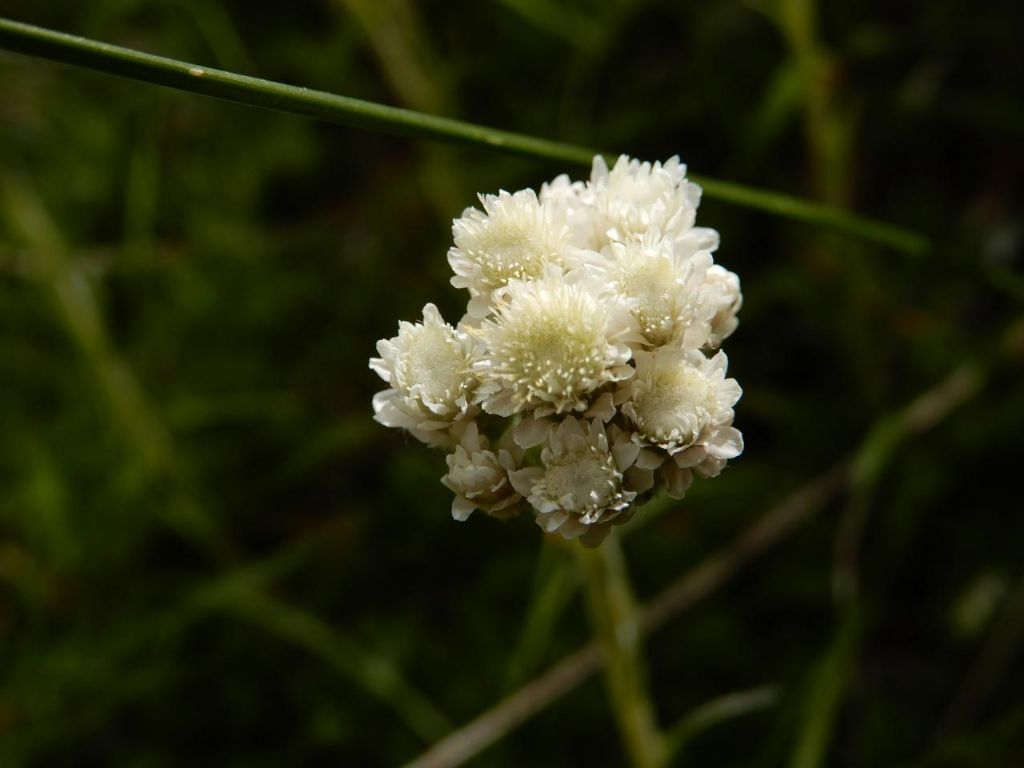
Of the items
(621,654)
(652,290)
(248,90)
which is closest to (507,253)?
(652,290)

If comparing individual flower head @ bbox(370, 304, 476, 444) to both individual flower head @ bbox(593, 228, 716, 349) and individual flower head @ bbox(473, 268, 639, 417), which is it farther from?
individual flower head @ bbox(593, 228, 716, 349)

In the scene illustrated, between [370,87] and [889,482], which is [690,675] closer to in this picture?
[889,482]

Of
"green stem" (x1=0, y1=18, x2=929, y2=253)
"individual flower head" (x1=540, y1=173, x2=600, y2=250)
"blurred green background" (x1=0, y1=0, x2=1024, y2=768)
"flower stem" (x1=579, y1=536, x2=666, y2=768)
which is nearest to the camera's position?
"green stem" (x1=0, y1=18, x2=929, y2=253)

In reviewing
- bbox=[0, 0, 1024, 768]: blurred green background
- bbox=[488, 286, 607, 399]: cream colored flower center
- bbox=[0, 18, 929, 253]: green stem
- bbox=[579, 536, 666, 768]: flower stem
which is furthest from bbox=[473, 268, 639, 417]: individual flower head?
bbox=[0, 0, 1024, 768]: blurred green background

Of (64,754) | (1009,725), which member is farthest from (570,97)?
(64,754)

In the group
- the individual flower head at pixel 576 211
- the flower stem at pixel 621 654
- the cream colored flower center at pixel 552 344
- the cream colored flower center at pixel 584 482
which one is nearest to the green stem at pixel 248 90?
the individual flower head at pixel 576 211

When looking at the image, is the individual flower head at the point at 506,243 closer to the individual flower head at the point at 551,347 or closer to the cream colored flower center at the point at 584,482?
the individual flower head at the point at 551,347

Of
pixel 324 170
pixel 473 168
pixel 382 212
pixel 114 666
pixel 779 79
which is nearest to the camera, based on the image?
pixel 779 79
